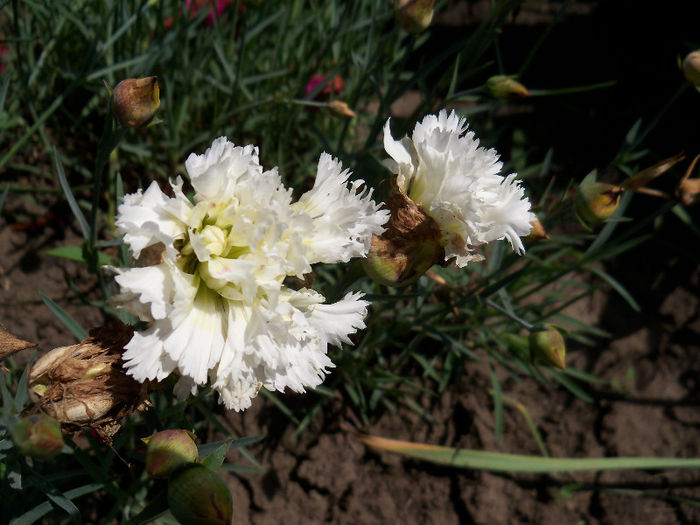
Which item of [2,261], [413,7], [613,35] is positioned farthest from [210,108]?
[613,35]

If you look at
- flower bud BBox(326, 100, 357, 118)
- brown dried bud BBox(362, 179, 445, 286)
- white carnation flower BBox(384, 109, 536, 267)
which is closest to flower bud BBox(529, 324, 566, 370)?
white carnation flower BBox(384, 109, 536, 267)

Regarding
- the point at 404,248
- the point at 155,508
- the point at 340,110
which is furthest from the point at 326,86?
the point at 155,508

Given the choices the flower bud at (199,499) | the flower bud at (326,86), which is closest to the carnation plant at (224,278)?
the flower bud at (199,499)

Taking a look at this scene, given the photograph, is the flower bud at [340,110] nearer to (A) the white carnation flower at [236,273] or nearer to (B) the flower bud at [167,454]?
(A) the white carnation flower at [236,273]

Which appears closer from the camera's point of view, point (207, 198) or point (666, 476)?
point (207, 198)

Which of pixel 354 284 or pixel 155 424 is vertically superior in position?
pixel 354 284

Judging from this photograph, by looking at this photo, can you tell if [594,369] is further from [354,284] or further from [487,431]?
[354,284]

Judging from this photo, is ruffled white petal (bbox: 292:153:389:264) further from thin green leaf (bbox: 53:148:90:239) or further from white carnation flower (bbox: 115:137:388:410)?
thin green leaf (bbox: 53:148:90:239)
